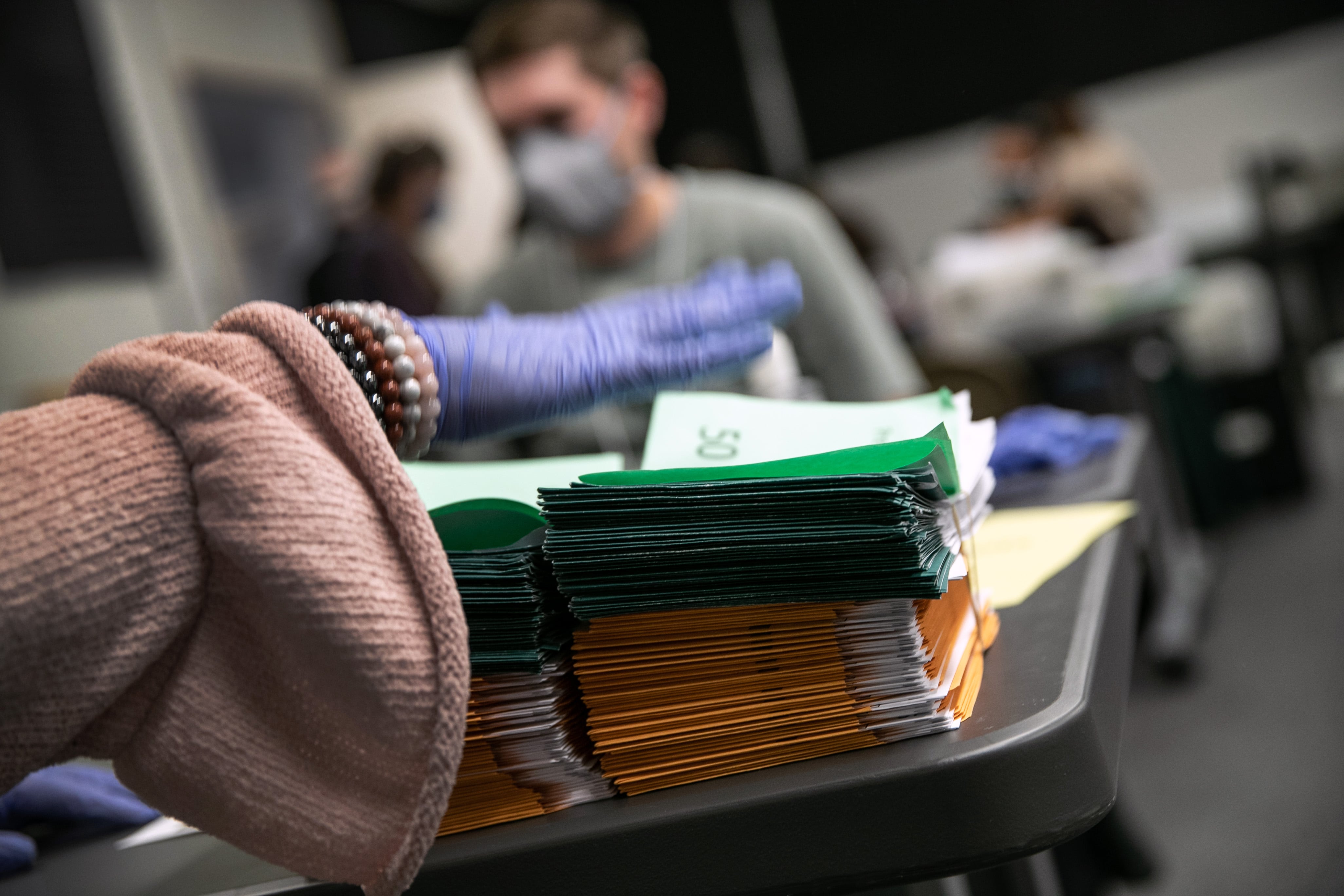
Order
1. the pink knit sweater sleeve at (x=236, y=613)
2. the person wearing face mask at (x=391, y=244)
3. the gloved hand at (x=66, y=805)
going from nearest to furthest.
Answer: the pink knit sweater sleeve at (x=236, y=613) → the gloved hand at (x=66, y=805) → the person wearing face mask at (x=391, y=244)

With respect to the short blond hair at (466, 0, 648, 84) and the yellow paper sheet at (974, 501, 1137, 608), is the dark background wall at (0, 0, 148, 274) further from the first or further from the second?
the yellow paper sheet at (974, 501, 1137, 608)

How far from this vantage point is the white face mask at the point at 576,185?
159cm

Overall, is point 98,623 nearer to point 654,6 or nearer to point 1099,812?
point 1099,812

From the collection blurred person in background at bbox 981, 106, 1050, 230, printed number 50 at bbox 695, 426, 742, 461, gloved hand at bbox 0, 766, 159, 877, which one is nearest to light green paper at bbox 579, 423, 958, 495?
printed number 50 at bbox 695, 426, 742, 461

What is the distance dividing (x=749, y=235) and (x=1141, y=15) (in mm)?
5996

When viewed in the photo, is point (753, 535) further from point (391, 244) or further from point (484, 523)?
point (391, 244)

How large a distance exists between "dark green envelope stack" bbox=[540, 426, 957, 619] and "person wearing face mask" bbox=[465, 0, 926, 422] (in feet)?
3.53

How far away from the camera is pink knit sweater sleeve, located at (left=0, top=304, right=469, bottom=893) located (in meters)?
0.42

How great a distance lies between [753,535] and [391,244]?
200cm

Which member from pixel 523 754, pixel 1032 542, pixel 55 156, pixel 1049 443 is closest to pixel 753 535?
pixel 523 754

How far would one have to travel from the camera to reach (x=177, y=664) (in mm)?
454

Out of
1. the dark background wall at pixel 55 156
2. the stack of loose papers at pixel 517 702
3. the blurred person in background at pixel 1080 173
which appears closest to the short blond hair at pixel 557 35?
the stack of loose papers at pixel 517 702

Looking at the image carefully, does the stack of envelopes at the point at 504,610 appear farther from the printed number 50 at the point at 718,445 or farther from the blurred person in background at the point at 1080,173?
the blurred person in background at the point at 1080,173

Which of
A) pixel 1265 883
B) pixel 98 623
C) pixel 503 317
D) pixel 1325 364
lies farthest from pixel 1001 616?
pixel 1325 364
